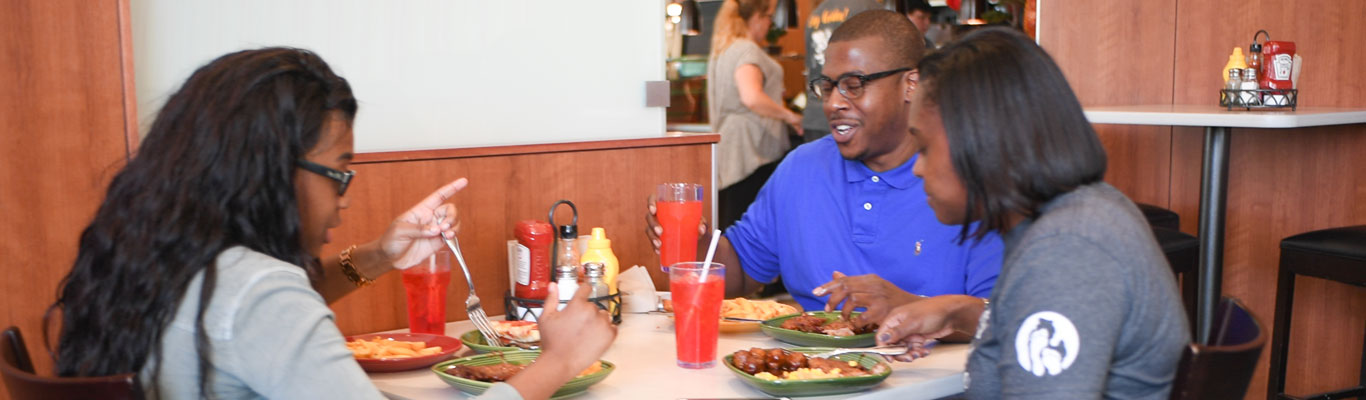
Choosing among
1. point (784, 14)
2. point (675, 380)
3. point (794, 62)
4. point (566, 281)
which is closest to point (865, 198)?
point (566, 281)

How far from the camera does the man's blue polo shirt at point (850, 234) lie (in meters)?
2.18

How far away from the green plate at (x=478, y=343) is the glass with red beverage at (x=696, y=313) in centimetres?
25

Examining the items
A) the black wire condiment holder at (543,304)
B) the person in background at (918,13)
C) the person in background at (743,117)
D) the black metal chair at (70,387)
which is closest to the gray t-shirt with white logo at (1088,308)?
the black wire condiment holder at (543,304)

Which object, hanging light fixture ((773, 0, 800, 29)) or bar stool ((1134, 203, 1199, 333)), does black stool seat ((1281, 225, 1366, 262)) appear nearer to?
bar stool ((1134, 203, 1199, 333))

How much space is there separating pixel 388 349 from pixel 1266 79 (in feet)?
9.29

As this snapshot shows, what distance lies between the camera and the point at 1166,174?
4242 millimetres

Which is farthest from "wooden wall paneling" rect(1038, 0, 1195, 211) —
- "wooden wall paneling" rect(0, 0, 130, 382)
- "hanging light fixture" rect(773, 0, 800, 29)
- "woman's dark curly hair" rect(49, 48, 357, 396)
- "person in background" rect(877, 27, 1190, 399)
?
"woman's dark curly hair" rect(49, 48, 357, 396)

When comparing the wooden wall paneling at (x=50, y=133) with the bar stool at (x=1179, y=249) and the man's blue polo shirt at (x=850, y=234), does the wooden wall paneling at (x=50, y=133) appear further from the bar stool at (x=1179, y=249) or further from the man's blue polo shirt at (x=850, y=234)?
the bar stool at (x=1179, y=249)

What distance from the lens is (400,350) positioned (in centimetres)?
177

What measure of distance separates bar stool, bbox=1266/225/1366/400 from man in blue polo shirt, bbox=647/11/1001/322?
138 centimetres

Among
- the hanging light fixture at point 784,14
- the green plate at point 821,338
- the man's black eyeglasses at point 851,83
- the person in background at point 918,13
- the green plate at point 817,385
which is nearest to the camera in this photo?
the green plate at point 817,385

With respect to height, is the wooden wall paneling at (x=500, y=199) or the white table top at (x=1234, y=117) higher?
the white table top at (x=1234, y=117)

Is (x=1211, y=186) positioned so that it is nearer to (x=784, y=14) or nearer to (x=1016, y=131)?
(x=1016, y=131)

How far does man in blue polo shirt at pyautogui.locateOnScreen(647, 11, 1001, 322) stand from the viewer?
2.19 metres
